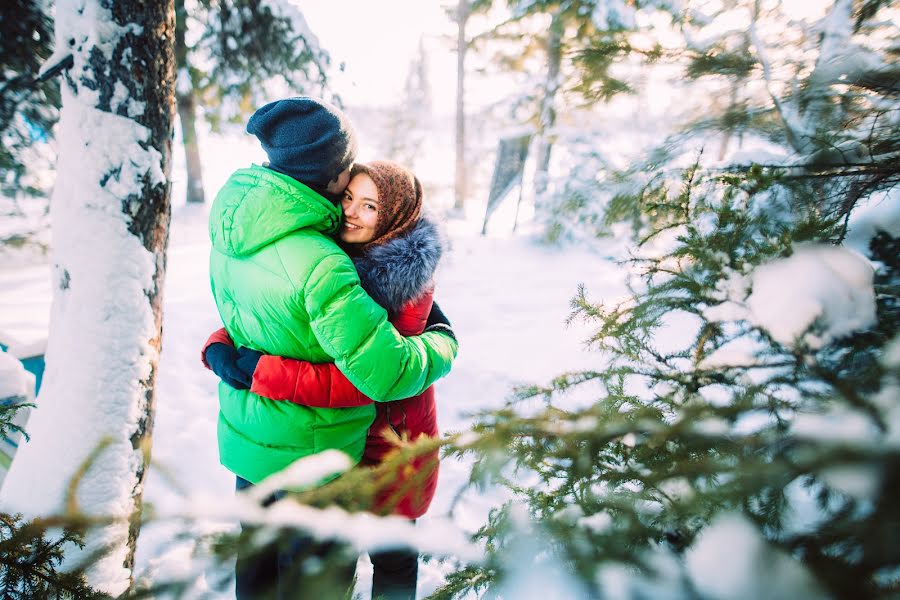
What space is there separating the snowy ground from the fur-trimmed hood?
0.26 meters

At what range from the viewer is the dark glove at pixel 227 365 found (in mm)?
1601

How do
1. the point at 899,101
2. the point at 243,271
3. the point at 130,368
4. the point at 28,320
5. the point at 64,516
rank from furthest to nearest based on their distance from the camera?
the point at 28,320, the point at 130,368, the point at 243,271, the point at 899,101, the point at 64,516

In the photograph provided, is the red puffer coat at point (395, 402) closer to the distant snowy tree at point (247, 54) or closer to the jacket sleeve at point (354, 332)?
the jacket sleeve at point (354, 332)

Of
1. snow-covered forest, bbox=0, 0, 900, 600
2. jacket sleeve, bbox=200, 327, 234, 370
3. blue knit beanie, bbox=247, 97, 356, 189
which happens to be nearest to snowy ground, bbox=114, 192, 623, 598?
snow-covered forest, bbox=0, 0, 900, 600

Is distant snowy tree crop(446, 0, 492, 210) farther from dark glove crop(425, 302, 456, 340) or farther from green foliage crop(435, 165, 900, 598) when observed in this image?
green foliage crop(435, 165, 900, 598)

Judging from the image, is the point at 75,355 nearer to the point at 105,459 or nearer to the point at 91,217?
the point at 105,459

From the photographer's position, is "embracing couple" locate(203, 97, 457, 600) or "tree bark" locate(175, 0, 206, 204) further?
"tree bark" locate(175, 0, 206, 204)

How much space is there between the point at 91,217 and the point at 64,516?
6.04 feet

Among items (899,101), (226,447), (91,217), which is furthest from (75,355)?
(899,101)

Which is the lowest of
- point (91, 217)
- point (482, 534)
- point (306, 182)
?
point (482, 534)

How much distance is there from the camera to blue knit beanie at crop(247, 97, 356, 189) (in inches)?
61.2

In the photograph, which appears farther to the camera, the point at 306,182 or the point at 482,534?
the point at 306,182

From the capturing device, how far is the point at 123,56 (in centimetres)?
191

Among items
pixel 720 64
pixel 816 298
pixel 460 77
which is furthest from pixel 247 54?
pixel 460 77
